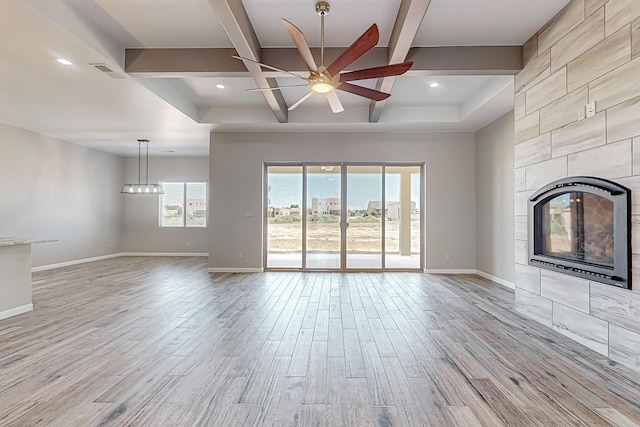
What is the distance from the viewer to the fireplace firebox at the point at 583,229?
8.32 ft

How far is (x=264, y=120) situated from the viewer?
5996mm

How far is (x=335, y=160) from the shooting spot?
6703 millimetres

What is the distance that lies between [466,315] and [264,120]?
4631mm

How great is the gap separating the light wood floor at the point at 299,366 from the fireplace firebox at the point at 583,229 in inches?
28.3

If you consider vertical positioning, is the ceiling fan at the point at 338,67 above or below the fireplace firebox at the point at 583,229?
above

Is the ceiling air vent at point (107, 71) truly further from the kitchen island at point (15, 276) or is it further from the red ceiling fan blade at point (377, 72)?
the red ceiling fan blade at point (377, 72)

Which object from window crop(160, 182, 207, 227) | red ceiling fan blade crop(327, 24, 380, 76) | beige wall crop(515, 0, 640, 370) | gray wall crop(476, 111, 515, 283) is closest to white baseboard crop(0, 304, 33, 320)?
red ceiling fan blade crop(327, 24, 380, 76)

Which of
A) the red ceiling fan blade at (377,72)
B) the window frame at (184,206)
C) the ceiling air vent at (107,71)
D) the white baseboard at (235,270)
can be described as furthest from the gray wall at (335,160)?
the red ceiling fan blade at (377,72)

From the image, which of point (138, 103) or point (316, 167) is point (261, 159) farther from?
point (138, 103)

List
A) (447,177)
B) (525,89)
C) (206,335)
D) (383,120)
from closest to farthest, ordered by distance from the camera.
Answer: (206,335) < (525,89) < (383,120) < (447,177)

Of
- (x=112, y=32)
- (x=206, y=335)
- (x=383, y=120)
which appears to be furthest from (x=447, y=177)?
(x=112, y=32)

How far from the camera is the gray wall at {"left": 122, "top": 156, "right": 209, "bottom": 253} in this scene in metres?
9.39

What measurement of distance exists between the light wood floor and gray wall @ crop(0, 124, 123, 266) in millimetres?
3016

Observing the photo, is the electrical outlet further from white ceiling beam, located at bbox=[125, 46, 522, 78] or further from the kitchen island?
the kitchen island
